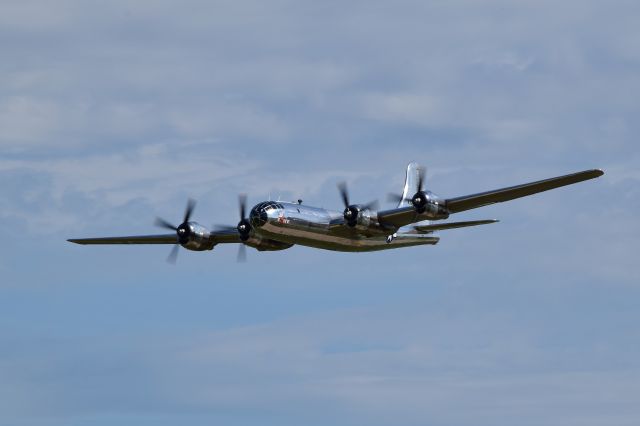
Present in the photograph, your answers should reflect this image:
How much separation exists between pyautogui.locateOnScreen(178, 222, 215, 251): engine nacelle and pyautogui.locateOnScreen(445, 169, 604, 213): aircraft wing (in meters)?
20.3

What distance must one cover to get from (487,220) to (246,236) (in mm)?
17054

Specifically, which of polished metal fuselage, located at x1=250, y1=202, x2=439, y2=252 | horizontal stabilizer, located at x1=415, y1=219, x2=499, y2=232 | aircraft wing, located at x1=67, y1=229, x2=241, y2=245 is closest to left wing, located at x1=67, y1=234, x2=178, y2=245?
aircraft wing, located at x1=67, y1=229, x2=241, y2=245

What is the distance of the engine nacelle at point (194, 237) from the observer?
3381 inches

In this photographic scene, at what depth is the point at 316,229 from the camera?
250 feet

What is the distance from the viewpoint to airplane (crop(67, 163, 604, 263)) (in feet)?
240

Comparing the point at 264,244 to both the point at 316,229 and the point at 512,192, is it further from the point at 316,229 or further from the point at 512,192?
the point at 512,192

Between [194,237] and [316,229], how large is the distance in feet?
43.0

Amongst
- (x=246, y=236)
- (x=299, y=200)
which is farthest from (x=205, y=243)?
(x=299, y=200)

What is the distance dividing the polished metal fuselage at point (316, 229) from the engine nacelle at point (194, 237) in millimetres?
6067

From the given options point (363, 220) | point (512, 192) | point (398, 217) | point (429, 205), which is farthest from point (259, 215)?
point (512, 192)

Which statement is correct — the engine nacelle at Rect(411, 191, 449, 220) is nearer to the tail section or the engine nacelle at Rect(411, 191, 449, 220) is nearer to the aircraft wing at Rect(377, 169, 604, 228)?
the aircraft wing at Rect(377, 169, 604, 228)

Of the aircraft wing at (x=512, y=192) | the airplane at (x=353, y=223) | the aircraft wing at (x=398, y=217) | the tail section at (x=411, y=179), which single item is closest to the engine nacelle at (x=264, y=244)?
the airplane at (x=353, y=223)

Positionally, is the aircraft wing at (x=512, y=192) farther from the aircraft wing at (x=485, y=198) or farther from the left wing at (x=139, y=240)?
the left wing at (x=139, y=240)

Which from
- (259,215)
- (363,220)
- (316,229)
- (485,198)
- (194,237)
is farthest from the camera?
(194,237)
